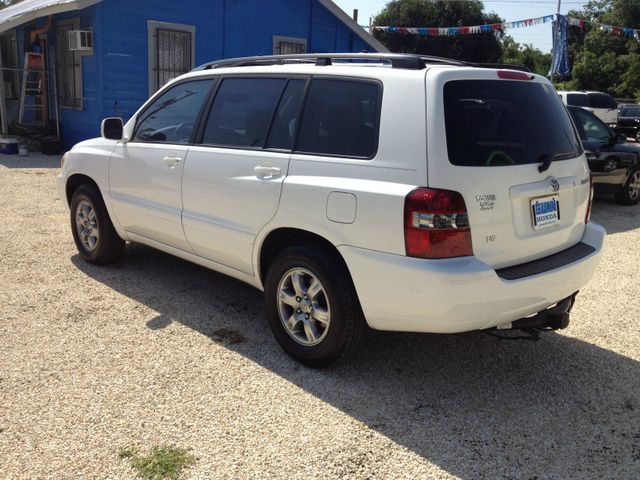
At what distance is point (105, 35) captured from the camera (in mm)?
12344

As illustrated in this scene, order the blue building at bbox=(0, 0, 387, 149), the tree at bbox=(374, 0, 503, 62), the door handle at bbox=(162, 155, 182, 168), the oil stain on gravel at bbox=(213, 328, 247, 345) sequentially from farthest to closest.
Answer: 1. the tree at bbox=(374, 0, 503, 62)
2. the blue building at bbox=(0, 0, 387, 149)
3. the door handle at bbox=(162, 155, 182, 168)
4. the oil stain on gravel at bbox=(213, 328, 247, 345)

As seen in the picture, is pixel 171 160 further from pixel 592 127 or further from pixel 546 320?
pixel 592 127

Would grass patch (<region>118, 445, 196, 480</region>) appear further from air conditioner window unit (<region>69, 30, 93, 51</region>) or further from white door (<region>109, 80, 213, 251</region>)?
air conditioner window unit (<region>69, 30, 93, 51</region>)

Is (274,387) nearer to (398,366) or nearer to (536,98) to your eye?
(398,366)

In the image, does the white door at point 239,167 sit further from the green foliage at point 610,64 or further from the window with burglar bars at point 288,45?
the green foliage at point 610,64

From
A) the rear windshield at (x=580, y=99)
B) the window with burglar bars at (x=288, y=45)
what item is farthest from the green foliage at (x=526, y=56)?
the window with burglar bars at (x=288, y=45)

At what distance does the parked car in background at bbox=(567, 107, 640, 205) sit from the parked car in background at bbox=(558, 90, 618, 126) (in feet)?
33.2

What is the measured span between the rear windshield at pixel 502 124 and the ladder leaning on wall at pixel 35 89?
12.9 m

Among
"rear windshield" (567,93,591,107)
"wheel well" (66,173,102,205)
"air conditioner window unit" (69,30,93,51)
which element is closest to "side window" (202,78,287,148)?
"wheel well" (66,173,102,205)

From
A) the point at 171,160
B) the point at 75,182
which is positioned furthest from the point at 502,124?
the point at 75,182

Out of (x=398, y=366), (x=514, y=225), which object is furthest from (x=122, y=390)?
(x=514, y=225)

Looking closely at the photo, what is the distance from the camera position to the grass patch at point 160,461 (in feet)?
8.61

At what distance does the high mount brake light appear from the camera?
130 inches

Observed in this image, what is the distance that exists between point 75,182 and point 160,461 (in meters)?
3.50
